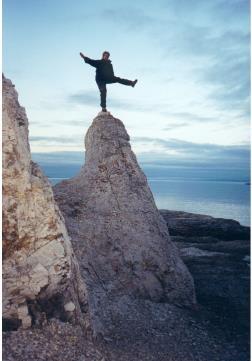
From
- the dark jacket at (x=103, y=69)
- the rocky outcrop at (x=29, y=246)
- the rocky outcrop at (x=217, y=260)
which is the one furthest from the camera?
the rocky outcrop at (x=217, y=260)

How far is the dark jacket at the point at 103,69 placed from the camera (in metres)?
15.7

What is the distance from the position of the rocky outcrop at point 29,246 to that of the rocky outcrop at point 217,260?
8.66 metres

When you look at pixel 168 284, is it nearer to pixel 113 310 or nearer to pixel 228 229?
pixel 113 310

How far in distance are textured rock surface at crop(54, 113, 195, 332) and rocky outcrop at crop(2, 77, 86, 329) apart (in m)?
3.37

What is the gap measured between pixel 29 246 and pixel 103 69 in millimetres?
8939

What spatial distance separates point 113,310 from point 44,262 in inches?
176

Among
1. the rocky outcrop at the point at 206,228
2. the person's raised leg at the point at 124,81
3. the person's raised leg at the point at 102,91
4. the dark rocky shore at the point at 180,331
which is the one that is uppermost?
the person's raised leg at the point at 124,81

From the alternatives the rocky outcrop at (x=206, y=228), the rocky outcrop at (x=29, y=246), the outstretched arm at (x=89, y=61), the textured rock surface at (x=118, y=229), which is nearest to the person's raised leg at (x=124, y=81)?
the outstretched arm at (x=89, y=61)

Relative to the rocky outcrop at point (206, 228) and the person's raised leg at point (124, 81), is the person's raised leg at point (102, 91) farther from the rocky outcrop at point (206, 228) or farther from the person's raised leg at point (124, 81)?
the rocky outcrop at point (206, 228)

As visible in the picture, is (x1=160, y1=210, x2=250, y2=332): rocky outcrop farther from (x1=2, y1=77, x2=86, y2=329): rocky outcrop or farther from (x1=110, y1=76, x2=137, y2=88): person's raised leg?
(x1=110, y1=76, x2=137, y2=88): person's raised leg

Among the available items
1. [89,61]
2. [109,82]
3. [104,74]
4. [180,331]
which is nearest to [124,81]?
[109,82]

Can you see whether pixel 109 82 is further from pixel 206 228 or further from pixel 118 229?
pixel 206 228

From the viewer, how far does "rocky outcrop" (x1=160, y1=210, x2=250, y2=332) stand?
17359 mm

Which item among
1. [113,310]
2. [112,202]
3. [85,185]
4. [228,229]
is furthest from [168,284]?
[228,229]
